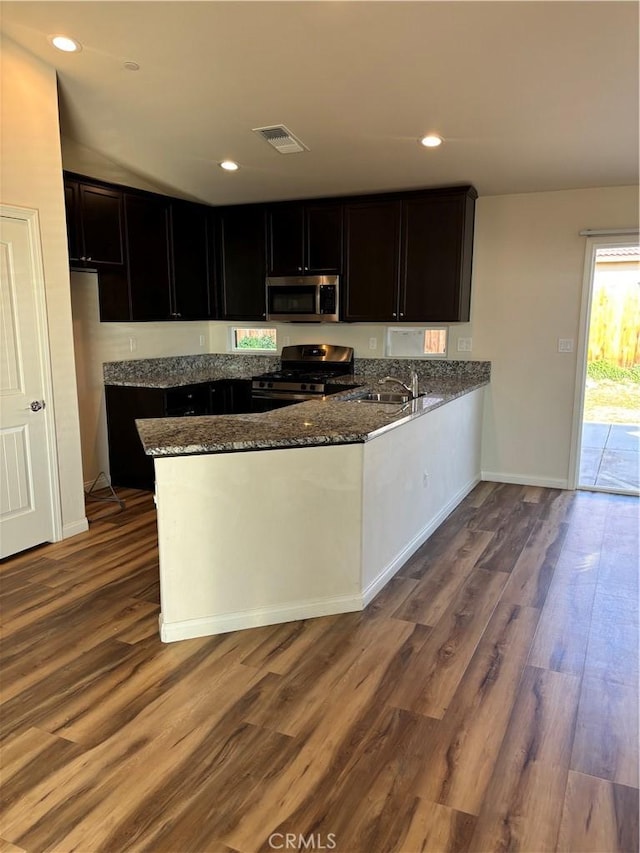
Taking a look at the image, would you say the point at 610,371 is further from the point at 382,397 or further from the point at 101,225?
the point at 101,225

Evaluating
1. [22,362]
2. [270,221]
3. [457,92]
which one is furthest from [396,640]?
[270,221]

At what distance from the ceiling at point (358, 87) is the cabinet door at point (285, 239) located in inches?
23.5

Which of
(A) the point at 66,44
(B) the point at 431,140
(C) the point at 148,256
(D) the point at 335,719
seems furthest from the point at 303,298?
(D) the point at 335,719

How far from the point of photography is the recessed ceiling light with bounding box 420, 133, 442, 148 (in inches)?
144

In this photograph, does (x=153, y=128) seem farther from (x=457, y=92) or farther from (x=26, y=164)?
(x=457, y=92)

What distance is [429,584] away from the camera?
315 centimetres

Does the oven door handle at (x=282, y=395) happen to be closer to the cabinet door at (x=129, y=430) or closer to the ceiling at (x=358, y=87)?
the cabinet door at (x=129, y=430)

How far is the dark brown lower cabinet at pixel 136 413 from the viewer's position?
4.61m

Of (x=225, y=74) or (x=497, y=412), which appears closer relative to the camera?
(x=225, y=74)

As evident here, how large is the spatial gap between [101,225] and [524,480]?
3.98m

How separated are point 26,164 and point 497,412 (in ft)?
12.7

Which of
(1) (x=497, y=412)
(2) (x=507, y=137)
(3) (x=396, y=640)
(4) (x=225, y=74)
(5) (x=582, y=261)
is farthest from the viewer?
(1) (x=497, y=412)

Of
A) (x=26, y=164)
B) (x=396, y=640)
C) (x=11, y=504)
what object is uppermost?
(x=26, y=164)

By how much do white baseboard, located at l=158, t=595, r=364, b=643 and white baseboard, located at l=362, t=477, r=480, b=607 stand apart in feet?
0.43
